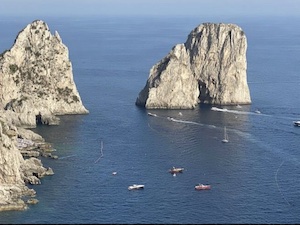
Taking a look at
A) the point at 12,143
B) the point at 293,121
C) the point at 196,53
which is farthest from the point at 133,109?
the point at 12,143

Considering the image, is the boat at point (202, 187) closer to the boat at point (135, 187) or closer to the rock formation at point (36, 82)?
the boat at point (135, 187)

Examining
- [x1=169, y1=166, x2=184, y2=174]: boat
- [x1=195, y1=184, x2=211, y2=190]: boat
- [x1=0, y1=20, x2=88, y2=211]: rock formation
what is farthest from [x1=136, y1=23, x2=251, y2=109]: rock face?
[x1=195, y1=184, x2=211, y2=190]: boat

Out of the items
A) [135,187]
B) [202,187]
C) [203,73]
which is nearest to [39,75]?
[203,73]

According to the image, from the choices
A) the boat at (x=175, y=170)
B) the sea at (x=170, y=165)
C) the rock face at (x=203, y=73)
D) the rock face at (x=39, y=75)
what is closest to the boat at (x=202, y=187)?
the sea at (x=170, y=165)

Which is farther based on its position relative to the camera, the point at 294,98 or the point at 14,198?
the point at 294,98

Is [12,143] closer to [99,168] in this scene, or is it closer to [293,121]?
[99,168]

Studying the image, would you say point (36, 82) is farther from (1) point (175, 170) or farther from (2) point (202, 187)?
(2) point (202, 187)

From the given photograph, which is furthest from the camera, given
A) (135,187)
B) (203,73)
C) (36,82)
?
(203,73)
